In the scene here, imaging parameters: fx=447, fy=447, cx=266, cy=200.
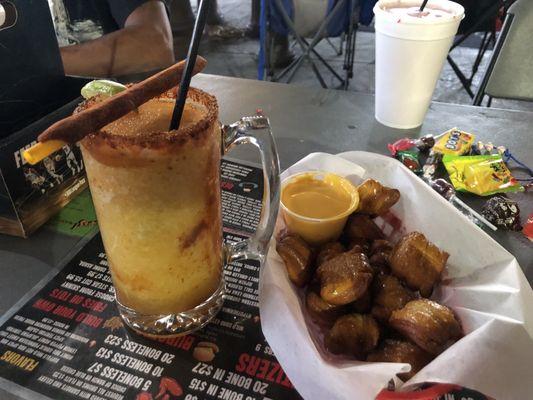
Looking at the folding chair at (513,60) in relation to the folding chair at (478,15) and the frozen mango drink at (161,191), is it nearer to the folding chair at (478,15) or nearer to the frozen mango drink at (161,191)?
the folding chair at (478,15)

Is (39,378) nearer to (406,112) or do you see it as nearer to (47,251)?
(47,251)

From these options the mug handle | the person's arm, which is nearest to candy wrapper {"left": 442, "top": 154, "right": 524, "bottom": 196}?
the mug handle

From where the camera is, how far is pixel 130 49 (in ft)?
5.49

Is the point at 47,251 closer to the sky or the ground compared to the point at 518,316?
closer to the ground

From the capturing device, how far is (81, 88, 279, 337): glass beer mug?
52cm

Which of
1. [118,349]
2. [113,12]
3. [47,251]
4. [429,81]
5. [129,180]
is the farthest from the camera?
[113,12]

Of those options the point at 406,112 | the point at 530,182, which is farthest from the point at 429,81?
the point at 530,182

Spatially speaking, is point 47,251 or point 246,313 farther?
point 47,251

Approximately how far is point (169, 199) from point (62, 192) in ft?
1.53

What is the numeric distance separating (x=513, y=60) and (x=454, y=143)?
2.76ft

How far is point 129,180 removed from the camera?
0.53 meters

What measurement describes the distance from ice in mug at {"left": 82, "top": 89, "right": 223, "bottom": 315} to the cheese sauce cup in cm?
→ 15

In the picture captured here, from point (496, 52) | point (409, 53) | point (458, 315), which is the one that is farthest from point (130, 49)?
point (458, 315)

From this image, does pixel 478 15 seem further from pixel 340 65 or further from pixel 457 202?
pixel 457 202
